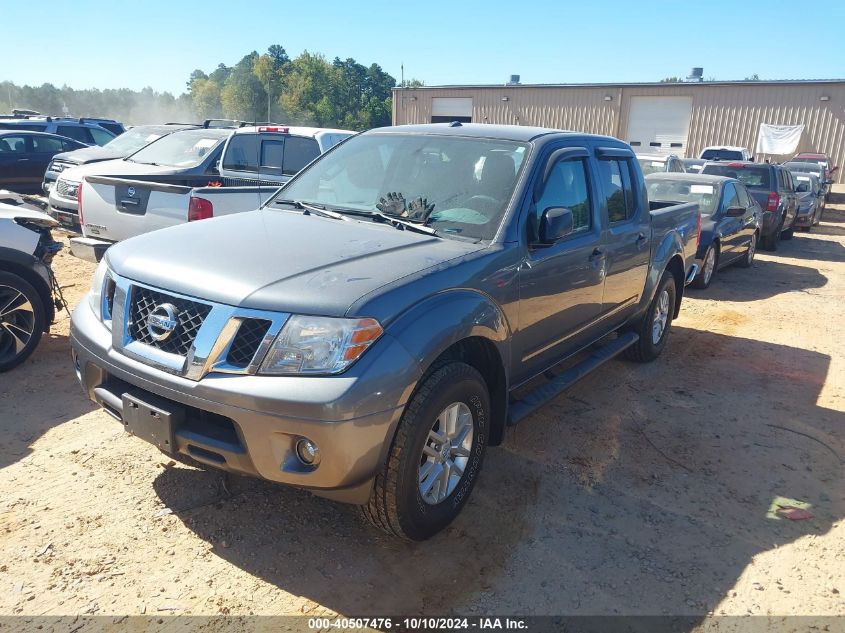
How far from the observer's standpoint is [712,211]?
10156mm

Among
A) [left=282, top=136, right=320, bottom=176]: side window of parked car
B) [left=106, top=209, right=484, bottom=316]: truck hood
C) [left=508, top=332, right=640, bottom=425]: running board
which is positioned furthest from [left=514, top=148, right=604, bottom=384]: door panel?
[left=282, top=136, right=320, bottom=176]: side window of parked car

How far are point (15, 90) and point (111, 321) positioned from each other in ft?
384

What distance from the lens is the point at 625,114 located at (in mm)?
34156

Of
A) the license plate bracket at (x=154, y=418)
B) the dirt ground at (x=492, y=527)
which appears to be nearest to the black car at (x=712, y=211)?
the dirt ground at (x=492, y=527)

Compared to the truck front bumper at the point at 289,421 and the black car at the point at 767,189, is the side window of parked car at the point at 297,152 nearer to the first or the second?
the truck front bumper at the point at 289,421

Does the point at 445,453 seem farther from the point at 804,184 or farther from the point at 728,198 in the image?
the point at 804,184

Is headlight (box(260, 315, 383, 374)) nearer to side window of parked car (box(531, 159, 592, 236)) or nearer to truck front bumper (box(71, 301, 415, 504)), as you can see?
truck front bumper (box(71, 301, 415, 504))

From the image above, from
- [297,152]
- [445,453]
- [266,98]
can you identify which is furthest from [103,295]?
[266,98]

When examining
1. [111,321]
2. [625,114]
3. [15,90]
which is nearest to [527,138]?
[111,321]

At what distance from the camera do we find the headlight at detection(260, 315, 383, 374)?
8.66 ft

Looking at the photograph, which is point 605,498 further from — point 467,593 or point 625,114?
point 625,114

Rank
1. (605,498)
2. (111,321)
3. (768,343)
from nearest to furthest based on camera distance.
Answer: (111,321) → (605,498) → (768,343)

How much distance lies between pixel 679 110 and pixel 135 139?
92.2 feet

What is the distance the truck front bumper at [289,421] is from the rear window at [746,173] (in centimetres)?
1362
